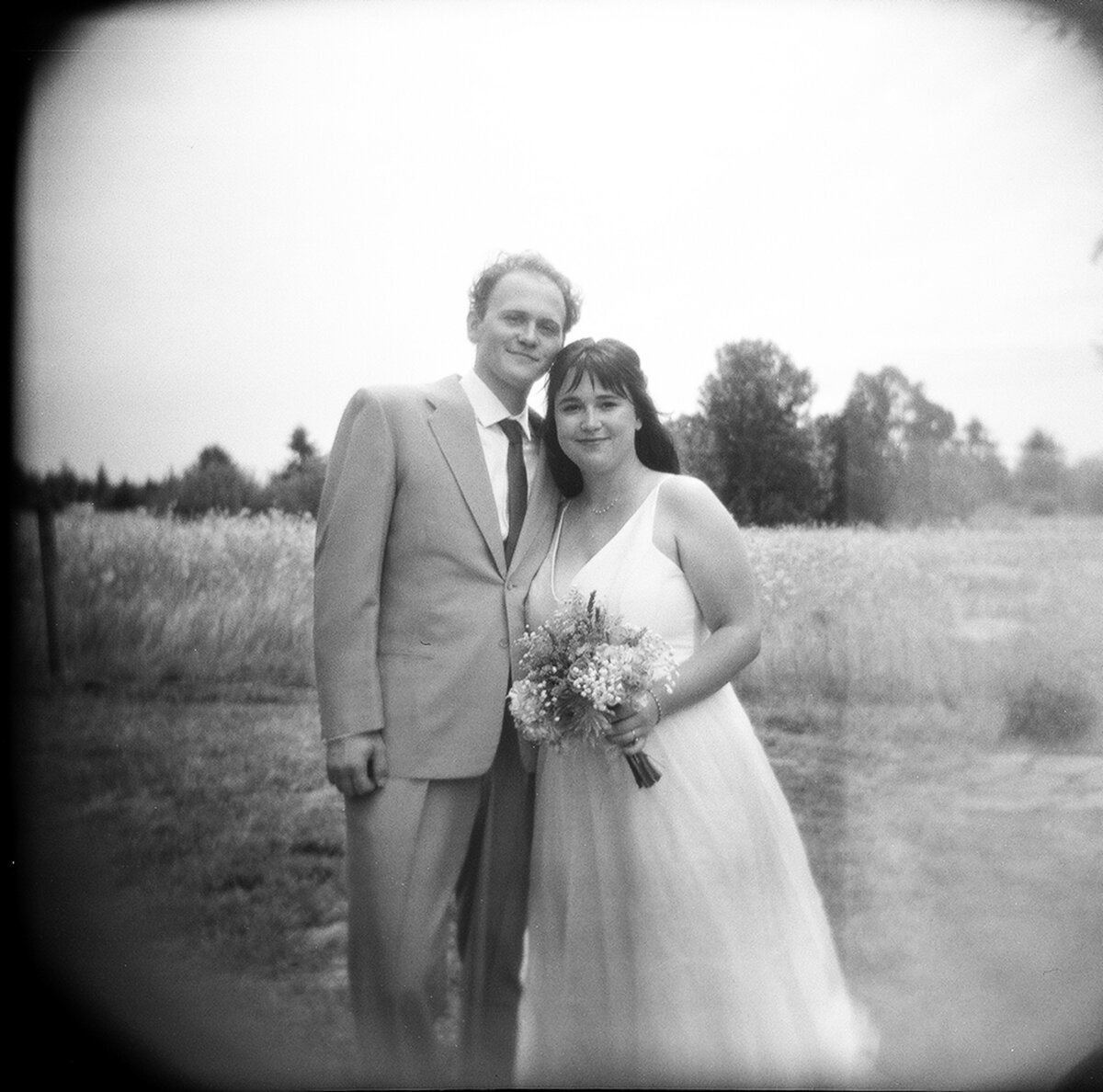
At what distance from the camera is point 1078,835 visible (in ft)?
9.05

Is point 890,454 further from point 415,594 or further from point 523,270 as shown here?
point 415,594

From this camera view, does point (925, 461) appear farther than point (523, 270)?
Yes

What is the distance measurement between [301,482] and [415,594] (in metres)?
0.55

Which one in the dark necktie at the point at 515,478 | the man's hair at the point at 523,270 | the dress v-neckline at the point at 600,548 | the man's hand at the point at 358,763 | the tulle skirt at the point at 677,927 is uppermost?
the man's hair at the point at 523,270

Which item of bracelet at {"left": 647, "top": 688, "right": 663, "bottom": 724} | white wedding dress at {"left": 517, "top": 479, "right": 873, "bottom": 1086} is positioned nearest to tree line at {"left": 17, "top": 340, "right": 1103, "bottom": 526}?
white wedding dress at {"left": 517, "top": 479, "right": 873, "bottom": 1086}

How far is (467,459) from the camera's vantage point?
7.83 ft

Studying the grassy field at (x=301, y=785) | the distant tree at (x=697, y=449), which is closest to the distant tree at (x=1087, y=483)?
the grassy field at (x=301, y=785)

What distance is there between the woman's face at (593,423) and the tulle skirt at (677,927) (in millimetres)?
740

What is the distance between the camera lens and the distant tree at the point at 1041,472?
2.69 meters

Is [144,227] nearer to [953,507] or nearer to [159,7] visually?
[159,7]

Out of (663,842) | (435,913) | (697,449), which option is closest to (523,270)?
(697,449)

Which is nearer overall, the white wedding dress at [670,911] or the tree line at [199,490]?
the white wedding dress at [670,911]

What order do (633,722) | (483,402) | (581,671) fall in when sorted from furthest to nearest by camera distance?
1. (483,402)
2. (633,722)
3. (581,671)

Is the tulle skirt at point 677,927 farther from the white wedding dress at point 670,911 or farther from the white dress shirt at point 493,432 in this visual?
the white dress shirt at point 493,432
